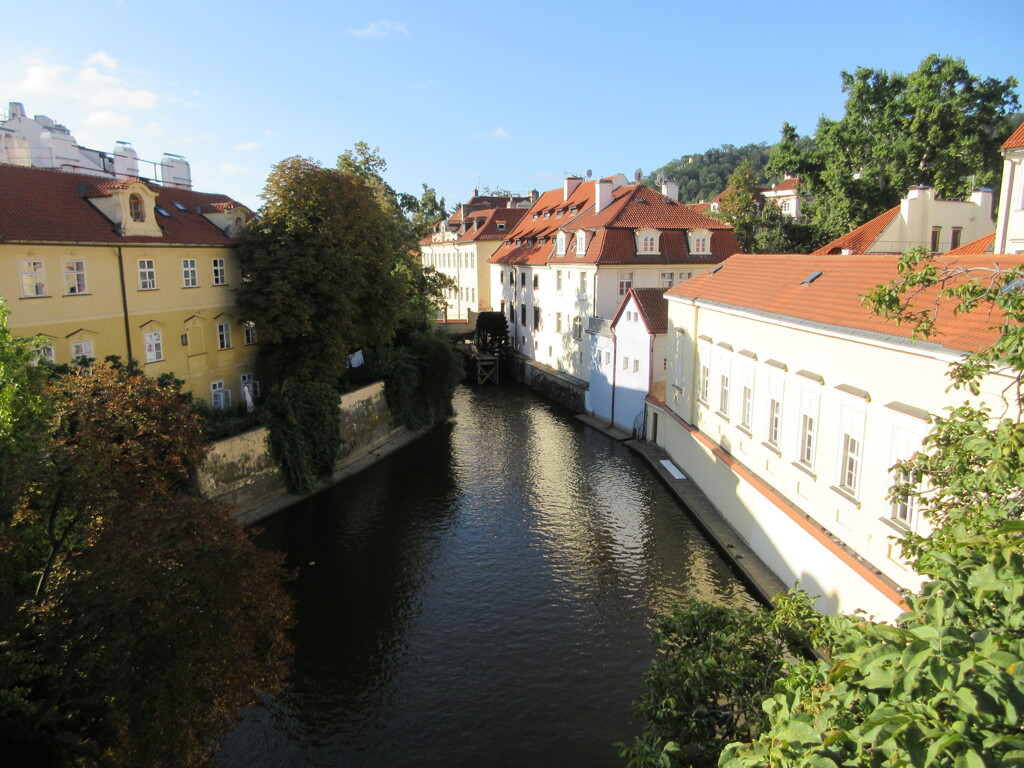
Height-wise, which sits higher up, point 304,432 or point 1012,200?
point 1012,200

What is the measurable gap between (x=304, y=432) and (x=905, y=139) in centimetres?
2707

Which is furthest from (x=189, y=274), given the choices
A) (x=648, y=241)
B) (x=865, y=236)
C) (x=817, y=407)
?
(x=865, y=236)

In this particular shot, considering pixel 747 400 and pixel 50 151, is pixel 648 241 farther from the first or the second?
pixel 50 151

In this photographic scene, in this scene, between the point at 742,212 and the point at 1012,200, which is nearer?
the point at 1012,200

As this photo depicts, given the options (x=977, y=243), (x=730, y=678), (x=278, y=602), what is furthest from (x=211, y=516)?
(x=977, y=243)

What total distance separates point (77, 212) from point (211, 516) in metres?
16.6

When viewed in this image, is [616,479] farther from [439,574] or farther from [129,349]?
[129,349]

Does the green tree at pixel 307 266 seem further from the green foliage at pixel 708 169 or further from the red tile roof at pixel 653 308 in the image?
the green foliage at pixel 708 169

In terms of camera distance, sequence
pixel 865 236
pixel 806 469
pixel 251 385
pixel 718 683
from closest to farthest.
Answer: pixel 718 683, pixel 806 469, pixel 251 385, pixel 865 236

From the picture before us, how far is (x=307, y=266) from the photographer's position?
2312cm

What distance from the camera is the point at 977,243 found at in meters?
22.2

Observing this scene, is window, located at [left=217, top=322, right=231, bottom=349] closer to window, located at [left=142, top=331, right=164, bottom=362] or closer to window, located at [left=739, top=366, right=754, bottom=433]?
window, located at [left=142, top=331, right=164, bottom=362]

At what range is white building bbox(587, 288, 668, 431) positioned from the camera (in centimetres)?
2570

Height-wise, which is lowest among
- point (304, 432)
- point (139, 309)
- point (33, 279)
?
point (304, 432)
